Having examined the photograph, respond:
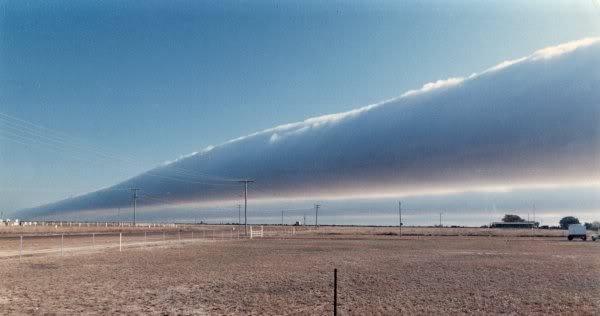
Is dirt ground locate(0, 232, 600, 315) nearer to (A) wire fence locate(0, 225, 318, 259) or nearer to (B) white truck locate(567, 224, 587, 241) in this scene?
(A) wire fence locate(0, 225, 318, 259)

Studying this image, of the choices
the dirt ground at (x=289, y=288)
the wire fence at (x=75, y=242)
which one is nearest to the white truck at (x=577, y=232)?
the wire fence at (x=75, y=242)

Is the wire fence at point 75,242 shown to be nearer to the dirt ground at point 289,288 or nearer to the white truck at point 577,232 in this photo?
the dirt ground at point 289,288

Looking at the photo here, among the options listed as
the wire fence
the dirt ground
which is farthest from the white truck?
the dirt ground

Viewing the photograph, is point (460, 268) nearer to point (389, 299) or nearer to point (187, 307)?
point (389, 299)

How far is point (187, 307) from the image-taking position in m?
16.7

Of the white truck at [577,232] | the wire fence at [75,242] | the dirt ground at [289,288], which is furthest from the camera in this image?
the white truck at [577,232]

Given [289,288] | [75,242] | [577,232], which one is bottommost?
[577,232]

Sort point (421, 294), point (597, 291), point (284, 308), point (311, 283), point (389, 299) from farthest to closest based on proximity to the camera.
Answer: point (311, 283), point (597, 291), point (421, 294), point (389, 299), point (284, 308)

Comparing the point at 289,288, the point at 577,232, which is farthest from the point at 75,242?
the point at 577,232

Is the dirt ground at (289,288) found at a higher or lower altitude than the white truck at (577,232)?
higher

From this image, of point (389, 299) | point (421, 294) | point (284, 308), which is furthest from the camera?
point (421, 294)

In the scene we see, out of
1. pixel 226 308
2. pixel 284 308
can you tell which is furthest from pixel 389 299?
pixel 226 308

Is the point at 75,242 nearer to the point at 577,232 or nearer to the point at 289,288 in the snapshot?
the point at 289,288

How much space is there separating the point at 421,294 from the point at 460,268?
1122cm
